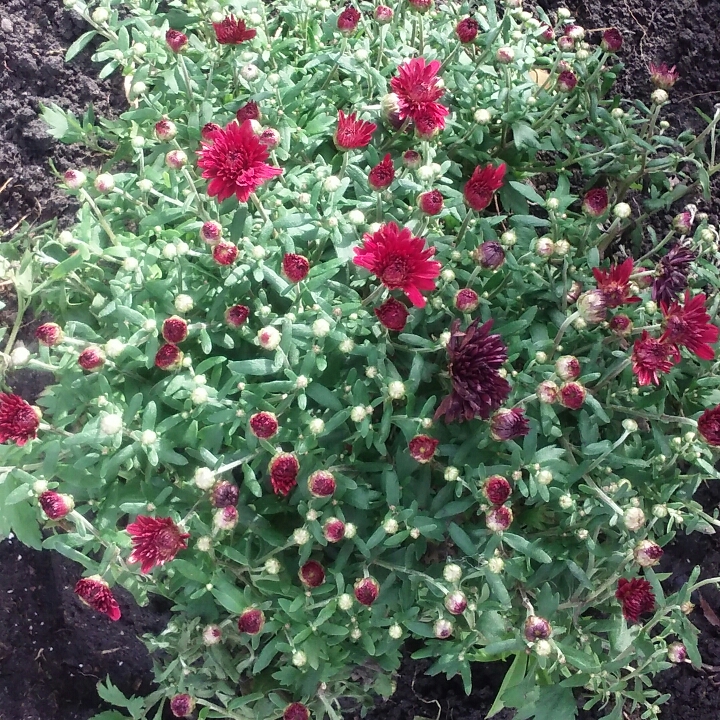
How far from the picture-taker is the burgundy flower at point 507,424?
1.75 metres

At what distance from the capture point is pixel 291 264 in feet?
5.87

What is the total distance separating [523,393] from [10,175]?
2.36 meters

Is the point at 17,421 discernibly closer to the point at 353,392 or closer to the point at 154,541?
the point at 154,541

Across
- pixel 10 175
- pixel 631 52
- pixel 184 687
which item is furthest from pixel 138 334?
pixel 631 52

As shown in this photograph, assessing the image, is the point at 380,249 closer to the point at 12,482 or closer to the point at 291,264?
the point at 291,264

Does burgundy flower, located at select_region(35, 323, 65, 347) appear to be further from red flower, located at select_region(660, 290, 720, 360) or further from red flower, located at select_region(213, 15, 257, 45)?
red flower, located at select_region(660, 290, 720, 360)

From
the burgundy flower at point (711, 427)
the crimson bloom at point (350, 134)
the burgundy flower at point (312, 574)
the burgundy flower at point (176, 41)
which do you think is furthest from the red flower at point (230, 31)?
the burgundy flower at point (711, 427)

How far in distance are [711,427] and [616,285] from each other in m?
0.43

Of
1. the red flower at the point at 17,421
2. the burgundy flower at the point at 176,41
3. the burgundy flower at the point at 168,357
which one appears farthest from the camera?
the burgundy flower at the point at 176,41

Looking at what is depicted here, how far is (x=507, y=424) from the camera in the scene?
1749 mm

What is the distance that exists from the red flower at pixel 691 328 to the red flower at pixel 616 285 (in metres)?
0.12

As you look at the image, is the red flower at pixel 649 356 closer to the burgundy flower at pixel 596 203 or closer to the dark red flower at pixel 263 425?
the burgundy flower at pixel 596 203

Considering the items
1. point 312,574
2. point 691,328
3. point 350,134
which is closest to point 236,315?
point 350,134

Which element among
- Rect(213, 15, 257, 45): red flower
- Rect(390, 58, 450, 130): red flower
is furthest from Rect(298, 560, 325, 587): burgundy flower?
Rect(213, 15, 257, 45): red flower
